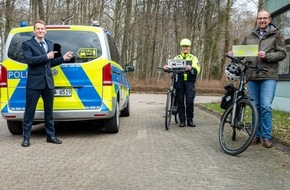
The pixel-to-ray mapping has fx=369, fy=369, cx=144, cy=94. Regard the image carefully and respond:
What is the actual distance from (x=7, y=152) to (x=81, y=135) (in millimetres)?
1794

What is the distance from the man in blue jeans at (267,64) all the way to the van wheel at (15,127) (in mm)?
4128

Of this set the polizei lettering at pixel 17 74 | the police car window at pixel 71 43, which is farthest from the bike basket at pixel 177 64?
the polizei lettering at pixel 17 74

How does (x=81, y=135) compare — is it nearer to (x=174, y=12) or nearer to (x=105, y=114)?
(x=105, y=114)

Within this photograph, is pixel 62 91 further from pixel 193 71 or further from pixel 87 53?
pixel 193 71

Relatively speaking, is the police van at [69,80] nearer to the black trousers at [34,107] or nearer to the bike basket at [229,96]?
the black trousers at [34,107]

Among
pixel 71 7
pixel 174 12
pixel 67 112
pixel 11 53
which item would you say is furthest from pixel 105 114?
pixel 174 12

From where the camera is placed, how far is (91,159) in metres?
5.05

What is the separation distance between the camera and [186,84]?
798cm

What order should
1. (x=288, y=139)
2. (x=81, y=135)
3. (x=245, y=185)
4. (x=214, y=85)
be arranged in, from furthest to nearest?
(x=214, y=85), (x=81, y=135), (x=288, y=139), (x=245, y=185)

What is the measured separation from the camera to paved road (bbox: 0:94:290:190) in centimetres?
400

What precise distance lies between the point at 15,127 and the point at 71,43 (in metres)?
1.96

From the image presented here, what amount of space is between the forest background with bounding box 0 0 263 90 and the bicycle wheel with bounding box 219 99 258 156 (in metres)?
23.0

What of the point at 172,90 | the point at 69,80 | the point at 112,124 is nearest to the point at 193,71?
the point at 172,90

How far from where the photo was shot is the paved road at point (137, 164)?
400 centimetres
